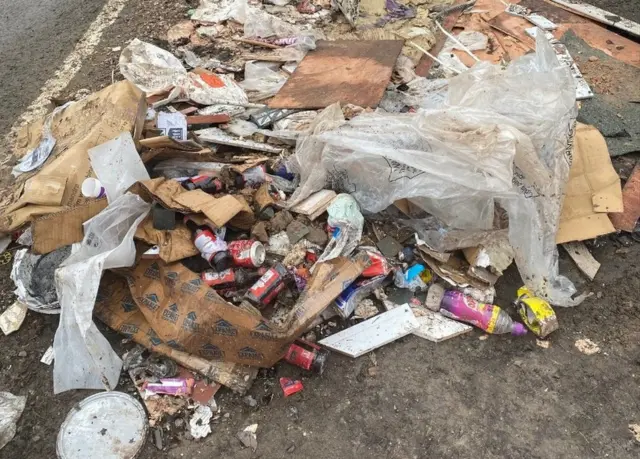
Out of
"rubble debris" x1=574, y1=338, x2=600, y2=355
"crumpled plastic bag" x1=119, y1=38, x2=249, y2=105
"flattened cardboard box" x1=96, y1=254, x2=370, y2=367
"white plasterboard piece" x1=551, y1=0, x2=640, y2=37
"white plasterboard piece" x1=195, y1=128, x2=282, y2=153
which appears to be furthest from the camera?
"white plasterboard piece" x1=551, y1=0, x2=640, y2=37

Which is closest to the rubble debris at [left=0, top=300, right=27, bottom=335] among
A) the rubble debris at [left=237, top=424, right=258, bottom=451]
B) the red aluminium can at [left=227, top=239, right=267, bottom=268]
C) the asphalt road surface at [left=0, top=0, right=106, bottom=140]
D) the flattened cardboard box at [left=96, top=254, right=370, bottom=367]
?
the flattened cardboard box at [left=96, top=254, right=370, bottom=367]

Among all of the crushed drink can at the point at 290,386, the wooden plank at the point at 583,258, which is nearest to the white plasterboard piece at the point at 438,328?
the crushed drink can at the point at 290,386

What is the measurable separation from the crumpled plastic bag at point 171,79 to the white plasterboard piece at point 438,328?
1.90m

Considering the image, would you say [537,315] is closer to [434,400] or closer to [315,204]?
[434,400]

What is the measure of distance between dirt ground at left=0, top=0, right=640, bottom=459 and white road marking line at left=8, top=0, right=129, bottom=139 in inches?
72.7

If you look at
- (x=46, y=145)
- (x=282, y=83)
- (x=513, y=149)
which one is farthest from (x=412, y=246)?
(x=46, y=145)

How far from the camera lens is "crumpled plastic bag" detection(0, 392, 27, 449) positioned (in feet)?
6.52

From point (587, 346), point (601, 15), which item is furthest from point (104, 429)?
point (601, 15)

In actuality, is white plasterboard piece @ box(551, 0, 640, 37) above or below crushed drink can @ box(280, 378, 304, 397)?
above

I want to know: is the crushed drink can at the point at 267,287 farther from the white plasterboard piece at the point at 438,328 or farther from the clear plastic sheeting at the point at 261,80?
the clear plastic sheeting at the point at 261,80

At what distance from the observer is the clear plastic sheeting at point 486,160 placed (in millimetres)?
2281

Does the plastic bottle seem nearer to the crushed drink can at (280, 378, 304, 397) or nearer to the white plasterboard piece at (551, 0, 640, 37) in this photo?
the crushed drink can at (280, 378, 304, 397)

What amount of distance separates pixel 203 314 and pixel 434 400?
101cm

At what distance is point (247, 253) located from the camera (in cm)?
232
